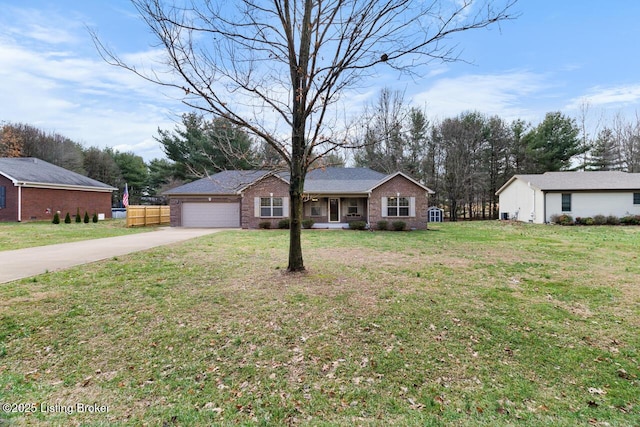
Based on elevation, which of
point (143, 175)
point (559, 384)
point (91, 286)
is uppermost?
point (143, 175)

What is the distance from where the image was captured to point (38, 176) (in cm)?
2258

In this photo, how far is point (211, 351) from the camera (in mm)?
3633

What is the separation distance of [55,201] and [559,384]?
97.8ft

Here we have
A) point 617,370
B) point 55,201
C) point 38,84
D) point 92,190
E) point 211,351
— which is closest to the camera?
point 617,370

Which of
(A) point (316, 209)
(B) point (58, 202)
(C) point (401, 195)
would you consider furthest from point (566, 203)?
(B) point (58, 202)

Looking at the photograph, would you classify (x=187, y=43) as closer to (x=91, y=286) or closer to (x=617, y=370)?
(x=91, y=286)

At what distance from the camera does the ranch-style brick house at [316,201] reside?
19344mm

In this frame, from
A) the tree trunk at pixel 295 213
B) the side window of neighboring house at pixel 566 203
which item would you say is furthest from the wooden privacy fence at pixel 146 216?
the side window of neighboring house at pixel 566 203

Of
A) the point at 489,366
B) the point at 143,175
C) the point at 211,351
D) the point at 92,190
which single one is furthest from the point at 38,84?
the point at 143,175

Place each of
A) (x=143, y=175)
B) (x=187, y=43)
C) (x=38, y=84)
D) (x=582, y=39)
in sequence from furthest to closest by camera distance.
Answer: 1. (x=143, y=175)
2. (x=38, y=84)
3. (x=582, y=39)
4. (x=187, y=43)

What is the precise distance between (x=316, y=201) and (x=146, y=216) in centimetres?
1149

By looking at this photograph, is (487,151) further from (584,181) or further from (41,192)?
(41,192)

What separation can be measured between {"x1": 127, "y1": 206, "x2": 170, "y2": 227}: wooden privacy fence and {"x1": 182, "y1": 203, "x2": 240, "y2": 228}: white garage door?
2.62 m

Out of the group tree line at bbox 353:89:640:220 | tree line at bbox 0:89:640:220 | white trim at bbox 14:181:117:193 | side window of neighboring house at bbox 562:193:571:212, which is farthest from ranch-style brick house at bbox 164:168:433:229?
tree line at bbox 353:89:640:220
